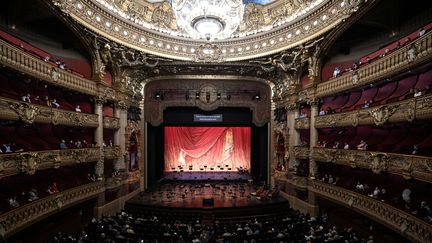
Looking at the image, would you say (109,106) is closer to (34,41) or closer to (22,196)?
(34,41)

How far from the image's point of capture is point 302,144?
15.4 metres

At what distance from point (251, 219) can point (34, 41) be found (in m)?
13.7

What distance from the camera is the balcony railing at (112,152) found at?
46.1ft

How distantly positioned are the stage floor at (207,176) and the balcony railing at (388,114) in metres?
10.7

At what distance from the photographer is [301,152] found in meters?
14.8

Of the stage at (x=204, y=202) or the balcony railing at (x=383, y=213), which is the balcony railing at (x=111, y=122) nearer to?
the stage at (x=204, y=202)

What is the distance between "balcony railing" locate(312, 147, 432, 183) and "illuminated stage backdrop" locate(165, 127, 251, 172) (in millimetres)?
12338

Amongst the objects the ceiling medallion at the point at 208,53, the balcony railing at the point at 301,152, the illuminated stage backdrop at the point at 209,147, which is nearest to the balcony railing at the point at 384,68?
the balcony railing at the point at 301,152

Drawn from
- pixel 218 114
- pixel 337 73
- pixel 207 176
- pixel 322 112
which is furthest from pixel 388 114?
pixel 207 176

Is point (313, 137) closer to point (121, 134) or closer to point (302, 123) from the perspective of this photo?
point (302, 123)

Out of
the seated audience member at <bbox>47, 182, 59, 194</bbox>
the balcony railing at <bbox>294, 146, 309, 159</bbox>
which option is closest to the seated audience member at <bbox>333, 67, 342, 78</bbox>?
the balcony railing at <bbox>294, 146, 309, 159</bbox>

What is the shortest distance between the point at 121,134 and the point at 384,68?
1386 cm

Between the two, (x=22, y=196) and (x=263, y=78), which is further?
(x=263, y=78)

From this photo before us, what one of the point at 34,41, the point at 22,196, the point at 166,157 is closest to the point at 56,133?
the point at 22,196
